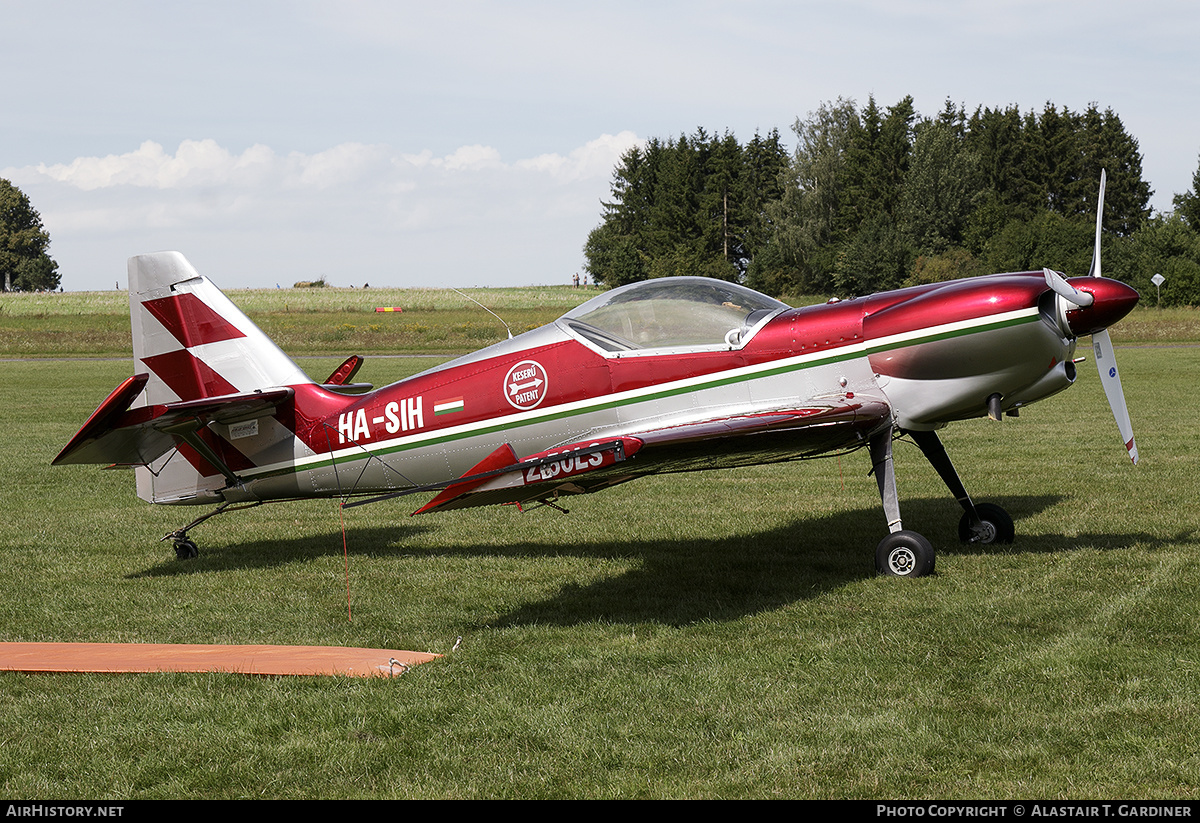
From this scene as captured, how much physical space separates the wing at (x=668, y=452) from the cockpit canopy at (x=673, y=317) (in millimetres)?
724

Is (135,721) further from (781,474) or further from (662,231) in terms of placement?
(662,231)

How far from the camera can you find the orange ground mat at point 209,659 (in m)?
5.87

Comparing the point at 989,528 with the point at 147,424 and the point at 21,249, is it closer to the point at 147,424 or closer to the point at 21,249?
the point at 147,424

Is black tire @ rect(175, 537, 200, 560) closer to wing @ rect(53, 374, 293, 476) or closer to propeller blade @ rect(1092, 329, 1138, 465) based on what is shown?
wing @ rect(53, 374, 293, 476)

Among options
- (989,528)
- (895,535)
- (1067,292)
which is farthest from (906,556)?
(1067,292)

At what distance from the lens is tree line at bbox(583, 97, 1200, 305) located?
70.3 metres

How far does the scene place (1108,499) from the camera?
1039 cm

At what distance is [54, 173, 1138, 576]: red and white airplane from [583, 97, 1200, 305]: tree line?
61.2 m

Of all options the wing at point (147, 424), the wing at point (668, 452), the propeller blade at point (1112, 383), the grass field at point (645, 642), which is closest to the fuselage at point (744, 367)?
the wing at point (668, 452)

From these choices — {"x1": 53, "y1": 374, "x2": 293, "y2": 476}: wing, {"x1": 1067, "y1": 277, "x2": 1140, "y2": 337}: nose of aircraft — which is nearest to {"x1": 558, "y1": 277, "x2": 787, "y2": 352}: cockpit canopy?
{"x1": 1067, "y1": 277, "x2": 1140, "y2": 337}: nose of aircraft

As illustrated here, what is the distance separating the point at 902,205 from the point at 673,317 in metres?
73.7

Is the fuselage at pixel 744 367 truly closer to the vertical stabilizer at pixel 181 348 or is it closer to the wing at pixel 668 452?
the wing at pixel 668 452

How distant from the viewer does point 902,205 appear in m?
76.3

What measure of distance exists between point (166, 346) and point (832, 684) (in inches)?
264
